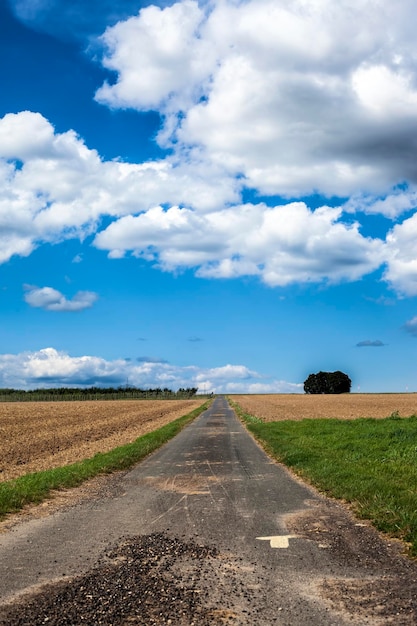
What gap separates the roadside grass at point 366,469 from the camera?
33.0 ft

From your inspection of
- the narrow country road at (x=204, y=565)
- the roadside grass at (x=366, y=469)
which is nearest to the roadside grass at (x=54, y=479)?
the narrow country road at (x=204, y=565)

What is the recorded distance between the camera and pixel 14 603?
610 cm

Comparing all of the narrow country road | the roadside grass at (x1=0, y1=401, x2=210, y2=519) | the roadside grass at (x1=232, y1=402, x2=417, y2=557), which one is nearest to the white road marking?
the narrow country road

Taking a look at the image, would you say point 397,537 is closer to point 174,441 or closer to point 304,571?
point 304,571

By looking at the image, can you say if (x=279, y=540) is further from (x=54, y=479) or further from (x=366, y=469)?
(x=54, y=479)

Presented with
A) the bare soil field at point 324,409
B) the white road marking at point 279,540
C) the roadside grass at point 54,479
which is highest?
the white road marking at point 279,540

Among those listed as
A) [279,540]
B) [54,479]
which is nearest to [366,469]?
[279,540]

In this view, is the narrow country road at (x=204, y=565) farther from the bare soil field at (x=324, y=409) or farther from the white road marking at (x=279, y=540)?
the bare soil field at (x=324, y=409)

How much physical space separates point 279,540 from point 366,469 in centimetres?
717

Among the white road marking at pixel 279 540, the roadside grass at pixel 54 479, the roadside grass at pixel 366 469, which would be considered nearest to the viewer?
the white road marking at pixel 279 540

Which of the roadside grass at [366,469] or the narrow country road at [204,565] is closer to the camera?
the narrow country road at [204,565]

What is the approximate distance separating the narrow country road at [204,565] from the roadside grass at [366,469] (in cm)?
51

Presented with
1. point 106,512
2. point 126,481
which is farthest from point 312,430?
point 106,512

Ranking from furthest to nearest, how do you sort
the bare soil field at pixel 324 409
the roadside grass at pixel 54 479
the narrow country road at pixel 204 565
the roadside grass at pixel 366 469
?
the bare soil field at pixel 324 409 → the roadside grass at pixel 54 479 → the roadside grass at pixel 366 469 → the narrow country road at pixel 204 565
